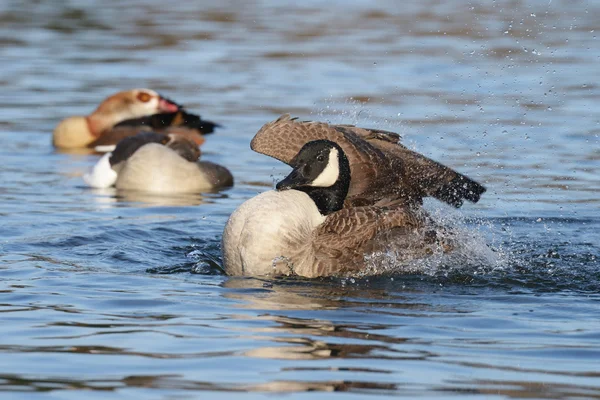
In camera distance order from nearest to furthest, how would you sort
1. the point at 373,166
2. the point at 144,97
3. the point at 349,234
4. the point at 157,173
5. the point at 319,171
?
the point at 349,234, the point at 319,171, the point at 373,166, the point at 157,173, the point at 144,97

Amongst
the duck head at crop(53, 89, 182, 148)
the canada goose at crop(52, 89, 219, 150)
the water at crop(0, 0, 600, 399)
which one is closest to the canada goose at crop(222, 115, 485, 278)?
the water at crop(0, 0, 600, 399)

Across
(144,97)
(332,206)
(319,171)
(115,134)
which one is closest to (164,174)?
(144,97)

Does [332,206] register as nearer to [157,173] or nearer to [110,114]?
[157,173]

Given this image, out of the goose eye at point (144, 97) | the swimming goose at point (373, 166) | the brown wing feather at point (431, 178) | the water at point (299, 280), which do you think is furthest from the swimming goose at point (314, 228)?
the goose eye at point (144, 97)

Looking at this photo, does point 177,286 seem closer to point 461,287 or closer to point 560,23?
point 461,287

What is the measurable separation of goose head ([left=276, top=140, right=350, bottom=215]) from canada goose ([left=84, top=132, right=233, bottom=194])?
4.81 metres

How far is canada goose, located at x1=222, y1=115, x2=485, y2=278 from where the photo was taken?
7953 millimetres

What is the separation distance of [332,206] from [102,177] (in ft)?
17.8

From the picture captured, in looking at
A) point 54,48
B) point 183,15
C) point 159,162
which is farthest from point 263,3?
point 159,162

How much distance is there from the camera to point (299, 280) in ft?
26.0

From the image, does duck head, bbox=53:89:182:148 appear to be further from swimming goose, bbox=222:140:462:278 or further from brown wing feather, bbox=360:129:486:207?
swimming goose, bbox=222:140:462:278

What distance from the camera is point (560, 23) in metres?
25.8

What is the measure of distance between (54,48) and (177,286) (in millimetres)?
17965

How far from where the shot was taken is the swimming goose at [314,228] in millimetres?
7930
